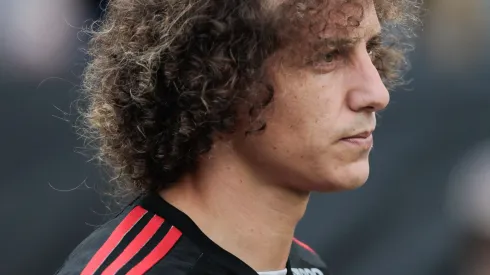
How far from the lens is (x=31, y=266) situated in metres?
2.98

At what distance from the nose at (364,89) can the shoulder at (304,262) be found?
493 mm

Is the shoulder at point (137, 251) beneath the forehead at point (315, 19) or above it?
beneath

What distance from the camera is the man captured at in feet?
5.21

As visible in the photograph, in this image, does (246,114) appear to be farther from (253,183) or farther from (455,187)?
(455,187)

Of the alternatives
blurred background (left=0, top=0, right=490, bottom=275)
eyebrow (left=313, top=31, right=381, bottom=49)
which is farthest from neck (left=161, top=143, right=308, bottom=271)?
blurred background (left=0, top=0, right=490, bottom=275)

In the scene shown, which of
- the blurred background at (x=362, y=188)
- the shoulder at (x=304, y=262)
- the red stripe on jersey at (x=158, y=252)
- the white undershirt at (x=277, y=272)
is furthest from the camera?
the blurred background at (x=362, y=188)

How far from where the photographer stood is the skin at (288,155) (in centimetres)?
158

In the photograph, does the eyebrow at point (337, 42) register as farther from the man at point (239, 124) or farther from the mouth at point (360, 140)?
the mouth at point (360, 140)

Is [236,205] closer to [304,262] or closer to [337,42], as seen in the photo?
[337,42]

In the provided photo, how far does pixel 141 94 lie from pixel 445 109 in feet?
5.81

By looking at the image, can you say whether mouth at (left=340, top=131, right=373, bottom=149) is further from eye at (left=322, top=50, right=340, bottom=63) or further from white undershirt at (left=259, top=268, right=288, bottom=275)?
white undershirt at (left=259, top=268, right=288, bottom=275)

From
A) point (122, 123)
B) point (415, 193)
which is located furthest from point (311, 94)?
point (415, 193)

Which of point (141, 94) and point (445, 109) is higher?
point (141, 94)

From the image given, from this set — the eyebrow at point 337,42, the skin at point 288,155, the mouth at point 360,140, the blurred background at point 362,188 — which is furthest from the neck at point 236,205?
the blurred background at point 362,188
